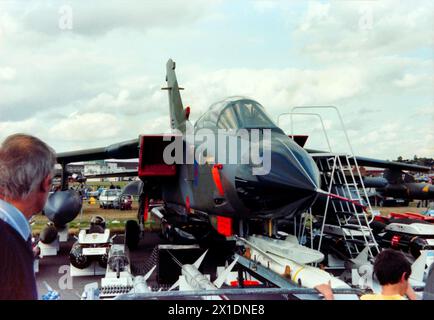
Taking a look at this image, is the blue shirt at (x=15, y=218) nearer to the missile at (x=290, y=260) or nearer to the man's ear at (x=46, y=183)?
the man's ear at (x=46, y=183)

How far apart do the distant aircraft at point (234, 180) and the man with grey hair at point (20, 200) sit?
3910 millimetres

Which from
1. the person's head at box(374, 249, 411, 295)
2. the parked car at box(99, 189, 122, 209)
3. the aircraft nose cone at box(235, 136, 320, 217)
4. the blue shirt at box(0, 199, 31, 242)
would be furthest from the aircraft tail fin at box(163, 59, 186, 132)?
the parked car at box(99, 189, 122, 209)

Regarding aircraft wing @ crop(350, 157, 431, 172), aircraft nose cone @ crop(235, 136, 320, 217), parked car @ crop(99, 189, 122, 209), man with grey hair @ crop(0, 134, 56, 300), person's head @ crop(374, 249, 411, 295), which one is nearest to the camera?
man with grey hair @ crop(0, 134, 56, 300)

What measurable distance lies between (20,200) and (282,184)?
398cm

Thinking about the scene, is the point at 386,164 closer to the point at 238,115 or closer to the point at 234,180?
the point at 238,115

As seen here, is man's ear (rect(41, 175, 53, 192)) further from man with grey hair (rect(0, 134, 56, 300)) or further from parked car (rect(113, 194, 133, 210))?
parked car (rect(113, 194, 133, 210))

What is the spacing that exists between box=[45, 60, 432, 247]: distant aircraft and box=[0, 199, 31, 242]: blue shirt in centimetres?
404

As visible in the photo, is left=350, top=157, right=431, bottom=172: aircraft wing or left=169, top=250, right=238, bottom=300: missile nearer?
left=169, top=250, right=238, bottom=300: missile

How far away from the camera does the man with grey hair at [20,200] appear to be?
1.61m

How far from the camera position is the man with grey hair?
1607 mm

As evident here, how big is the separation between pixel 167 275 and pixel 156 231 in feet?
33.9

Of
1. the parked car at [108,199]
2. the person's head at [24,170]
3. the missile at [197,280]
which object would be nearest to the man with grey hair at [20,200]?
the person's head at [24,170]
